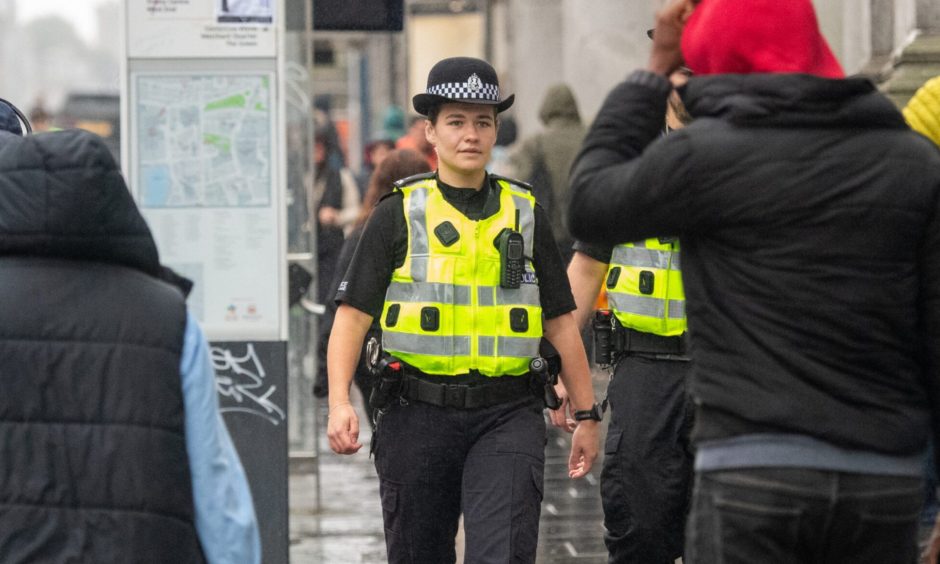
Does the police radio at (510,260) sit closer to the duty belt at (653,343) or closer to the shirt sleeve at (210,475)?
the duty belt at (653,343)

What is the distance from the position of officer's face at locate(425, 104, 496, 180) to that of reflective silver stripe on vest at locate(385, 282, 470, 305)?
40 centimetres

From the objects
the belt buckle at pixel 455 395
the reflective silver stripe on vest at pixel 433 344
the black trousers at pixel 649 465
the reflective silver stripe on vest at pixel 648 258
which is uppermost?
the reflective silver stripe on vest at pixel 648 258

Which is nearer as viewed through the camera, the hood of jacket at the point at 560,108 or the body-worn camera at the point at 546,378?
the body-worn camera at the point at 546,378

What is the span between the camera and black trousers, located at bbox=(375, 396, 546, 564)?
18.1 ft

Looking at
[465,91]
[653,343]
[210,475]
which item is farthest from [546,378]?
[210,475]

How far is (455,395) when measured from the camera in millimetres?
5574

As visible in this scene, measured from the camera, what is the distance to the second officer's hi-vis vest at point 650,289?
5969 millimetres

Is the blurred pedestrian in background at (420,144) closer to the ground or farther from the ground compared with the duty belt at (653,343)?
farther from the ground

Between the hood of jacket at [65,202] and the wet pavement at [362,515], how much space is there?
441 cm

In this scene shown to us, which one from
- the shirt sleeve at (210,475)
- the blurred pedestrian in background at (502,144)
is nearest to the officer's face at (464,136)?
the shirt sleeve at (210,475)

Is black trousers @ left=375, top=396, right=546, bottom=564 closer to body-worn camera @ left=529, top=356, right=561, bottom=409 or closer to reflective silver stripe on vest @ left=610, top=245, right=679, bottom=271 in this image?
body-worn camera @ left=529, top=356, right=561, bottom=409

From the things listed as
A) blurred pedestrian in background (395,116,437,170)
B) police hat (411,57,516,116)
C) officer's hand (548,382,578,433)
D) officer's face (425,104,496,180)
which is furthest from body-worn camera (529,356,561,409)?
blurred pedestrian in background (395,116,437,170)

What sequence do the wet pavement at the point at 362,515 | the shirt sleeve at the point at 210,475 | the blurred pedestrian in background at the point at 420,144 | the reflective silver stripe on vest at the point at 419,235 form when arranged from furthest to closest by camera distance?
the blurred pedestrian in background at the point at 420,144 → the wet pavement at the point at 362,515 → the reflective silver stripe on vest at the point at 419,235 → the shirt sleeve at the point at 210,475

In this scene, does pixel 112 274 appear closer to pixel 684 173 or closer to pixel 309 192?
pixel 684 173
